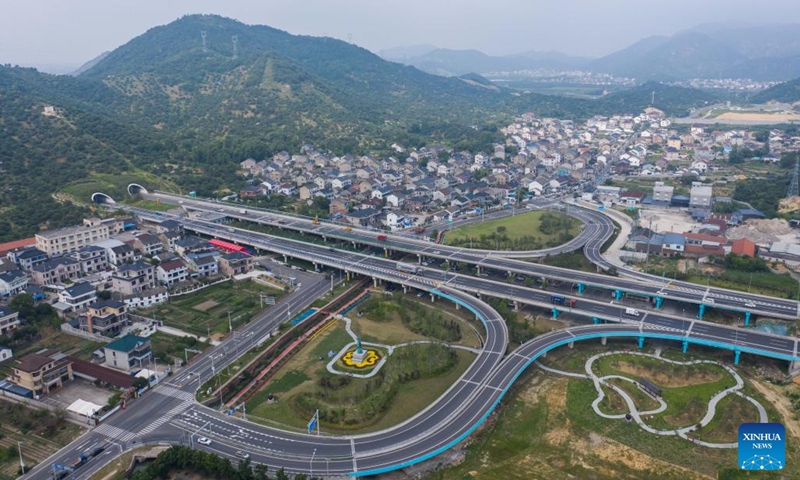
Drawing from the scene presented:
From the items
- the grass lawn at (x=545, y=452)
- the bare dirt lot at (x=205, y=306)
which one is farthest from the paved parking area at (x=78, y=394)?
the grass lawn at (x=545, y=452)

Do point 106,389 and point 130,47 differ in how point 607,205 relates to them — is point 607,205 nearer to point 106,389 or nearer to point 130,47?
point 106,389

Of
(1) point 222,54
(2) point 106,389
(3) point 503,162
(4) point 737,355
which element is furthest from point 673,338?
(1) point 222,54

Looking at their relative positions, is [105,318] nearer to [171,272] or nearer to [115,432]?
[171,272]

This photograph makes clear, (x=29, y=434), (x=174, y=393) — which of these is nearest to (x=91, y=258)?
(x=174, y=393)

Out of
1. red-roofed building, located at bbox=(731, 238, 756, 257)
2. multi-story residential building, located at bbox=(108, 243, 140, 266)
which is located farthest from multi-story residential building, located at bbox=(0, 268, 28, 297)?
red-roofed building, located at bbox=(731, 238, 756, 257)

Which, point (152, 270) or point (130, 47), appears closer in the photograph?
point (152, 270)

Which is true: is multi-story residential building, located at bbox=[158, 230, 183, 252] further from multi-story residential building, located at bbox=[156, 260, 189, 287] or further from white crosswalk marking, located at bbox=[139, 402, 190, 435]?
white crosswalk marking, located at bbox=[139, 402, 190, 435]

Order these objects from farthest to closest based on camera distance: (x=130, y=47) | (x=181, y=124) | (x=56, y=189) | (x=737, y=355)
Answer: (x=130, y=47) < (x=181, y=124) < (x=56, y=189) < (x=737, y=355)

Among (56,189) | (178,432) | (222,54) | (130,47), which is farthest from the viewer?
(130,47)
